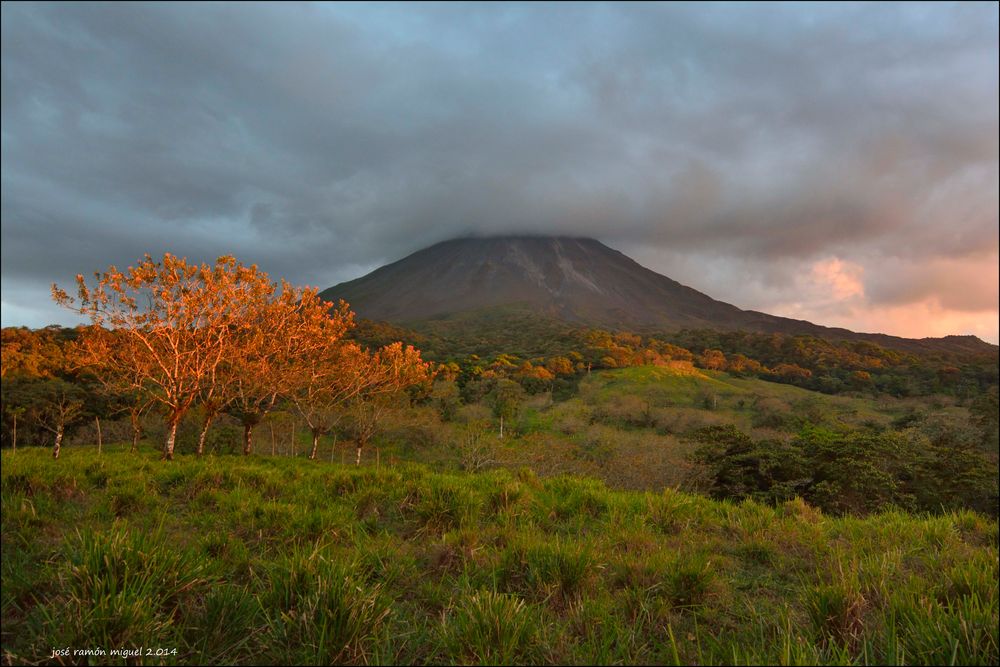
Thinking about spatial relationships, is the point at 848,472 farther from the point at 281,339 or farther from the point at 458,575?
the point at 281,339

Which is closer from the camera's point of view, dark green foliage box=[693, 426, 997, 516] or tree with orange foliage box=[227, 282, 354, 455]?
dark green foliage box=[693, 426, 997, 516]

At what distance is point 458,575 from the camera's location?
13.1 feet

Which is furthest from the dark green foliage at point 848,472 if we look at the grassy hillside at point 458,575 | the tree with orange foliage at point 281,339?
the tree with orange foliage at point 281,339

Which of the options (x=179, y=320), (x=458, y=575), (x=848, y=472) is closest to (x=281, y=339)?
(x=179, y=320)

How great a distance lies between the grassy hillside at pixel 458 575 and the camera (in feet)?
7.87

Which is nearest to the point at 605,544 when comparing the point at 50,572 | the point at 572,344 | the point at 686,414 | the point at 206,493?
the point at 50,572

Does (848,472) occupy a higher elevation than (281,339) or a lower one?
lower

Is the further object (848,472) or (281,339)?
(281,339)

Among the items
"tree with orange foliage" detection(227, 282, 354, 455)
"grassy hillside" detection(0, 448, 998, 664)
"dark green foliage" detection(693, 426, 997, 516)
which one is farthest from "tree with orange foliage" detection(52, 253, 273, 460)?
"dark green foliage" detection(693, 426, 997, 516)

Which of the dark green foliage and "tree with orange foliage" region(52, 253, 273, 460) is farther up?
"tree with orange foliage" region(52, 253, 273, 460)

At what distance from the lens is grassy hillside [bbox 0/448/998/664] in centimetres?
240

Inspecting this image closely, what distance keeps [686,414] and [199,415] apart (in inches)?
1811

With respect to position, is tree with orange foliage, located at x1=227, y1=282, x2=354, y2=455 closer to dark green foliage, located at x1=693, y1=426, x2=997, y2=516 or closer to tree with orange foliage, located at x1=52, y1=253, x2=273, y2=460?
tree with orange foliage, located at x1=52, y1=253, x2=273, y2=460

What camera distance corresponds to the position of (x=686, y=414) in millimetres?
53000
